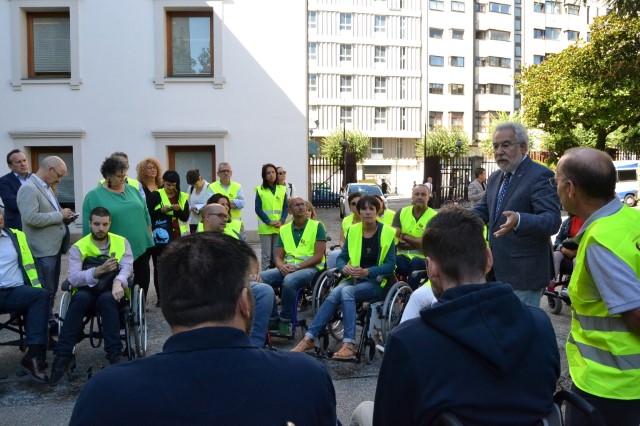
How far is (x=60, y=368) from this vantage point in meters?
5.88

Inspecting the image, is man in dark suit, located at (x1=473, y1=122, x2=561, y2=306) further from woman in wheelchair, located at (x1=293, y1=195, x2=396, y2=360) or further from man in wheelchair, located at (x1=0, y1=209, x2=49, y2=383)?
man in wheelchair, located at (x1=0, y1=209, x2=49, y2=383)

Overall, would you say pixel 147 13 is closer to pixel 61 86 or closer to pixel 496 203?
pixel 61 86

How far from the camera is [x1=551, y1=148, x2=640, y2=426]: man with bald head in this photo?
2.59 meters

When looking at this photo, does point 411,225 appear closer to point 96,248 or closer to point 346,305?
point 346,305

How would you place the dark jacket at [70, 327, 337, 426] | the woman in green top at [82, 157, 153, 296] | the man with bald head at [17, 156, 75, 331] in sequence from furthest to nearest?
the woman in green top at [82, 157, 153, 296] < the man with bald head at [17, 156, 75, 331] < the dark jacket at [70, 327, 337, 426]

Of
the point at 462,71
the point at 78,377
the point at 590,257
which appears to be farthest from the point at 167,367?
the point at 462,71

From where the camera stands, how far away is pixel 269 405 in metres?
1.70

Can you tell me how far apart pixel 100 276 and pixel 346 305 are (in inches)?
92.2

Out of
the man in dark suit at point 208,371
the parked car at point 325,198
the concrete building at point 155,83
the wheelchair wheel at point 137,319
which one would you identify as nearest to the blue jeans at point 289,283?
the wheelchair wheel at point 137,319

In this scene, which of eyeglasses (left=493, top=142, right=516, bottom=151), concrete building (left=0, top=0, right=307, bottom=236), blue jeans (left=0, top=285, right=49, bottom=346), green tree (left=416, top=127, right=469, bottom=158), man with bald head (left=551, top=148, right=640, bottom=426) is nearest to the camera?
man with bald head (left=551, top=148, right=640, bottom=426)

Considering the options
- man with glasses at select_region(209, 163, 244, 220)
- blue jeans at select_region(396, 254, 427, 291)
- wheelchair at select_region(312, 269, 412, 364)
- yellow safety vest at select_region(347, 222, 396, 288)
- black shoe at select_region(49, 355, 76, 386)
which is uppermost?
man with glasses at select_region(209, 163, 244, 220)

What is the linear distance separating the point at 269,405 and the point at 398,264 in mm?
6296

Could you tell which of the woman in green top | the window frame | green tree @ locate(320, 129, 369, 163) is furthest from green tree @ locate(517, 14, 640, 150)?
green tree @ locate(320, 129, 369, 163)

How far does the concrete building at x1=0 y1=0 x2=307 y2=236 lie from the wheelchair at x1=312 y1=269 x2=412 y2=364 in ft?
28.8
